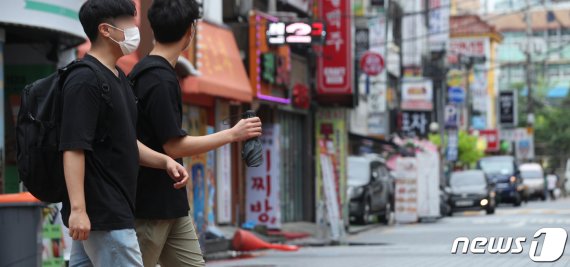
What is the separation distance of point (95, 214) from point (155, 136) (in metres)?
0.82

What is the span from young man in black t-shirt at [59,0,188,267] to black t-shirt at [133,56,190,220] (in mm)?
329

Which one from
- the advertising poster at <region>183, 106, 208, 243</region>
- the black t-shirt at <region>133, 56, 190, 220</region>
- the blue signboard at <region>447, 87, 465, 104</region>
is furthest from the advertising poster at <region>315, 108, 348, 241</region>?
the blue signboard at <region>447, 87, 465, 104</region>

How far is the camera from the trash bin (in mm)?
10703

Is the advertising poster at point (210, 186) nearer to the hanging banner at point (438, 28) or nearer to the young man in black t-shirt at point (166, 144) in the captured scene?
the young man in black t-shirt at point (166, 144)

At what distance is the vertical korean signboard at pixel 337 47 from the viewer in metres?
32.4

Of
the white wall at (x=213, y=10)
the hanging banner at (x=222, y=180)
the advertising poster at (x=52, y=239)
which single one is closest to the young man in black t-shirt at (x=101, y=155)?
the advertising poster at (x=52, y=239)

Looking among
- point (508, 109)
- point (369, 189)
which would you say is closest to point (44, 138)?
point (369, 189)

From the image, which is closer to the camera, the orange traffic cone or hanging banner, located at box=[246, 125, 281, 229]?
the orange traffic cone

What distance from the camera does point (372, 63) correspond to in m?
40.7

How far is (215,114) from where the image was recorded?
26.8 meters

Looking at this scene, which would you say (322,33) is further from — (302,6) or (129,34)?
(129,34)

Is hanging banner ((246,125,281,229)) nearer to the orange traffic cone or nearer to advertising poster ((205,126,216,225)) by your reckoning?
advertising poster ((205,126,216,225))

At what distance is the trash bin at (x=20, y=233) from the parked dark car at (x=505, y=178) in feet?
144

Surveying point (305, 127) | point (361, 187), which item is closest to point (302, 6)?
point (305, 127)
